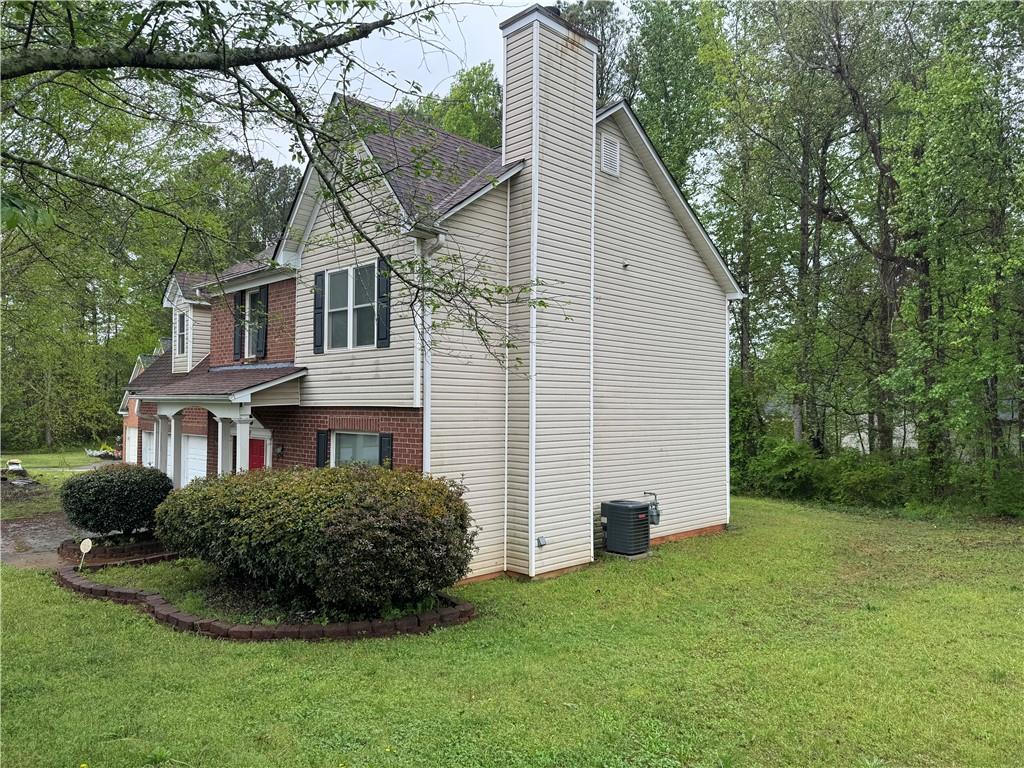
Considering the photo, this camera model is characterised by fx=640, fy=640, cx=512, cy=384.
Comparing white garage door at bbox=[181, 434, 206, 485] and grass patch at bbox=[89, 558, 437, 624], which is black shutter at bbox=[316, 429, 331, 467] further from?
white garage door at bbox=[181, 434, 206, 485]

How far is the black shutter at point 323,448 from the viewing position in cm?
1040

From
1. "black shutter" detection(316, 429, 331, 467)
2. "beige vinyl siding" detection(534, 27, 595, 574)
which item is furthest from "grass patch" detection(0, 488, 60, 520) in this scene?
"beige vinyl siding" detection(534, 27, 595, 574)

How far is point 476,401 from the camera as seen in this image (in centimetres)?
923

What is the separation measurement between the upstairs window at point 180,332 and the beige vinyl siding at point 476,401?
410 inches

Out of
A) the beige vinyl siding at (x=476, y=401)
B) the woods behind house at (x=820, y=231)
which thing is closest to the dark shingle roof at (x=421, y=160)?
the beige vinyl siding at (x=476, y=401)

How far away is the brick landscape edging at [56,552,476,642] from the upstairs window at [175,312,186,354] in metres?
10.00

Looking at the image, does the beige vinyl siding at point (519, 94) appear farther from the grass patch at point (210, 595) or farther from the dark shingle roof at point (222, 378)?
the grass patch at point (210, 595)

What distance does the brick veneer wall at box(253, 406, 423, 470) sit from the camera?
28.9 ft

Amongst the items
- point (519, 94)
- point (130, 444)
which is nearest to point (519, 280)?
point (519, 94)

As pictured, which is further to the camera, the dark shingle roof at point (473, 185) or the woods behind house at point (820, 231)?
the woods behind house at point (820, 231)

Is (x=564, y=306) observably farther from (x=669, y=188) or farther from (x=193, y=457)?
(x=193, y=457)

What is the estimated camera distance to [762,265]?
22.7 metres

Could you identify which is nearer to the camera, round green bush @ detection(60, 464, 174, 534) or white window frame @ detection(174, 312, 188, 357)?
round green bush @ detection(60, 464, 174, 534)

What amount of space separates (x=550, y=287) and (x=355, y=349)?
3117 mm
